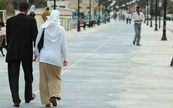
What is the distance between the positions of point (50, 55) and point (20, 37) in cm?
67

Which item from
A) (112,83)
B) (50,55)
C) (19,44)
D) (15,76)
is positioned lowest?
(112,83)

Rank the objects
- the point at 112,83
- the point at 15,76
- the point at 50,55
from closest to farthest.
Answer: the point at 50,55
the point at 15,76
the point at 112,83

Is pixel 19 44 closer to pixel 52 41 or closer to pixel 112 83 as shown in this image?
pixel 52 41

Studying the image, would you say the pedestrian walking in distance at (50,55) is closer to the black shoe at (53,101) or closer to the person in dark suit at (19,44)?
the black shoe at (53,101)

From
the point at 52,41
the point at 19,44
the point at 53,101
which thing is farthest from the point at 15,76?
the point at 52,41

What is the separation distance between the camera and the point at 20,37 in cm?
956

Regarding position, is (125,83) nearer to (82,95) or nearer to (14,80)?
(82,95)

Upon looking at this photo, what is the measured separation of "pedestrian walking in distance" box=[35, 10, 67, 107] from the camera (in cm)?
936

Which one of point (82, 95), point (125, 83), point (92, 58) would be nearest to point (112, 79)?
point (125, 83)

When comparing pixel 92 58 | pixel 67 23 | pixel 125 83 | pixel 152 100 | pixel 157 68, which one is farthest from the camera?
pixel 67 23

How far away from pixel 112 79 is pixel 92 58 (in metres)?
6.58

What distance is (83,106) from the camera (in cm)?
959

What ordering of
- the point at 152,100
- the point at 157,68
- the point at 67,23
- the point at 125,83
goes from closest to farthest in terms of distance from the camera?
1. the point at 152,100
2. the point at 125,83
3. the point at 157,68
4. the point at 67,23

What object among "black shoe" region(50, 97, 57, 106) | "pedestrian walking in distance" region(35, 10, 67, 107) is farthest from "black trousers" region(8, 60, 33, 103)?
"black shoe" region(50, 97, 57, 106)
